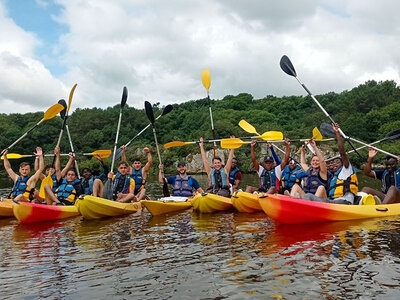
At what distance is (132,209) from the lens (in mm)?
9094

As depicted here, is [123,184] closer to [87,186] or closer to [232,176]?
[87,186]

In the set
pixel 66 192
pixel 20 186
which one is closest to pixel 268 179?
pixel 66 192

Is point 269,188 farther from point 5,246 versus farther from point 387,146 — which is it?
point 387,146

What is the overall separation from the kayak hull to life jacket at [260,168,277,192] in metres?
1.83

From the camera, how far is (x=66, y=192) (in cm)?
909

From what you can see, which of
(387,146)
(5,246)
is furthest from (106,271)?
(387,146)

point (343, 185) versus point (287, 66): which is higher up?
point (287, 66)

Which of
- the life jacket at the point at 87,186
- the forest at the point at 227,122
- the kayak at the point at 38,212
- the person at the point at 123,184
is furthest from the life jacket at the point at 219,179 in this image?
the forest at the point at 227,122

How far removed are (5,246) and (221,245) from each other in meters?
3.10

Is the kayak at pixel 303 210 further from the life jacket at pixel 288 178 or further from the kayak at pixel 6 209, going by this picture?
the kayak at pixel 6 209

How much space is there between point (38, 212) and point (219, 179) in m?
4.10

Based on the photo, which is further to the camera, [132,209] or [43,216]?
[132,209]

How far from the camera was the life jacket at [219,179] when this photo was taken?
9.63m

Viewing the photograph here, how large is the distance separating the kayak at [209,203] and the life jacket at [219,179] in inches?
26.2
